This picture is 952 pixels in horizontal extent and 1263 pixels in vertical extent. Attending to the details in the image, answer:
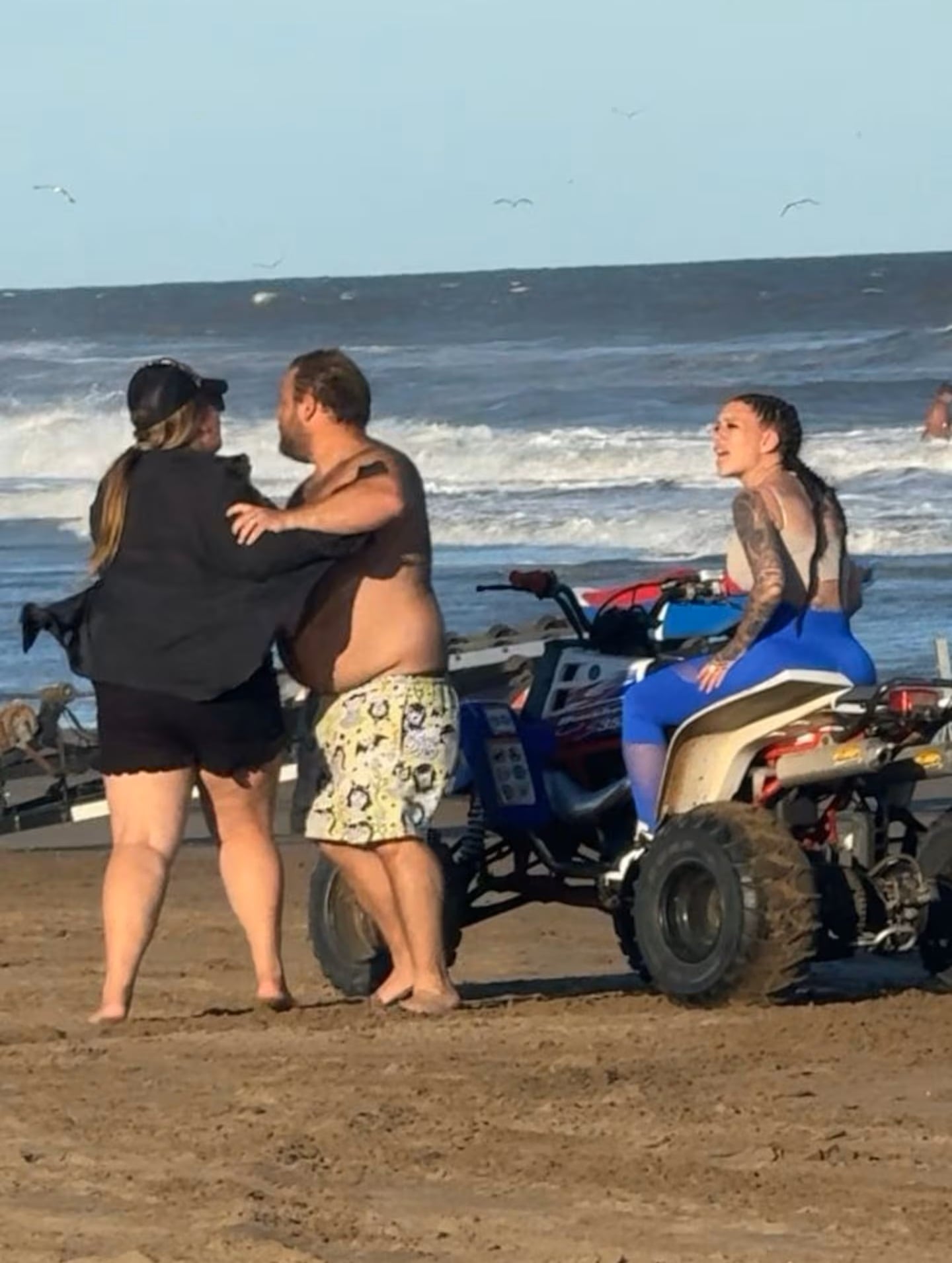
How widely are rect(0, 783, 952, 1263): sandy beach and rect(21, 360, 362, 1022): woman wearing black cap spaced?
410 millimetres

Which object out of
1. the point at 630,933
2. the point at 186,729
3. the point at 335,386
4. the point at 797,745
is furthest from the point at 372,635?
the point at 630,933

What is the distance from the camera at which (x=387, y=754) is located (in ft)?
21.9

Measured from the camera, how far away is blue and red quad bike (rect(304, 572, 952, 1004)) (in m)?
6.70

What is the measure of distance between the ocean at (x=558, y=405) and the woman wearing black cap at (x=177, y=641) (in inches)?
340

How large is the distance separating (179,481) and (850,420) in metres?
32.7

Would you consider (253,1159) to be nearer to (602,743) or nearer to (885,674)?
(602,743)

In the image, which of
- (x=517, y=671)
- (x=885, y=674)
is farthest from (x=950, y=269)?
(x=517, y=671)

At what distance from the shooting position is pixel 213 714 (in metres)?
6.59

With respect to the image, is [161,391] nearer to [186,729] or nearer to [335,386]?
[335,386]

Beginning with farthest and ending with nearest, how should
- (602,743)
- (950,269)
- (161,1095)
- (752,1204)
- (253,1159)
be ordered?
(950,269), (602,743), (161,1095), (253,1159), (752,1204)

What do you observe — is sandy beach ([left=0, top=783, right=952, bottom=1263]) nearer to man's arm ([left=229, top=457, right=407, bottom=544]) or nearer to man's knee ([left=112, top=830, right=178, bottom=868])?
man's knee ([left=112, top=830, right=178, bottom=868])

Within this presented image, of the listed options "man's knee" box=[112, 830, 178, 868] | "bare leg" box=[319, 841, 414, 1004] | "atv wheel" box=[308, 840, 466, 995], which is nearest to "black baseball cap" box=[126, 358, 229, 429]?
"man's knee" box=[112, 830, 178, 868]

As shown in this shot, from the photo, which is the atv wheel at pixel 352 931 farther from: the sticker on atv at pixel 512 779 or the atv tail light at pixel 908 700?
the atv tail light at pixel 908 700

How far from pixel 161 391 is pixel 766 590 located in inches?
59.1
